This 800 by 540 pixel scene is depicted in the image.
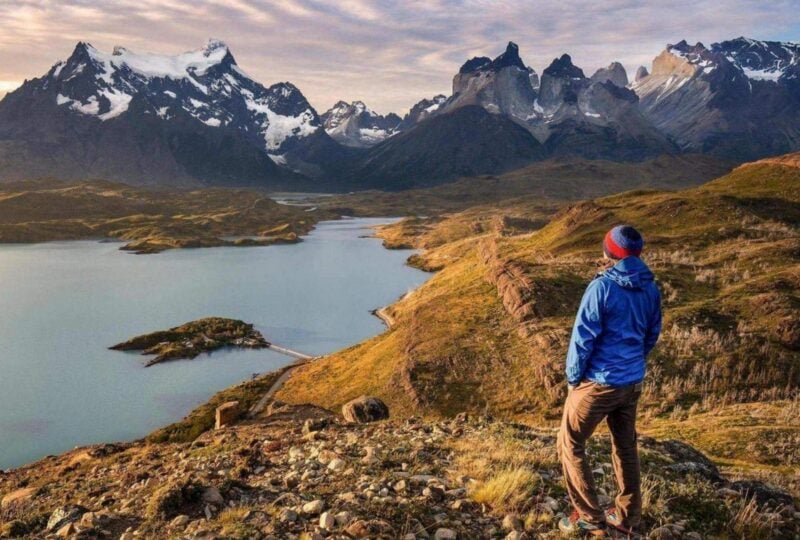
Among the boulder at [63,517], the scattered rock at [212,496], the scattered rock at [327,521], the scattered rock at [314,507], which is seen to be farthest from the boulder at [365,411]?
the scattered rock at [327,521]

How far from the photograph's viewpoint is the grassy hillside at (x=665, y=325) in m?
33.2

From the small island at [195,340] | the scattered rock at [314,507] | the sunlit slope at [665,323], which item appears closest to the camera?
the scattered rock at [314,507]

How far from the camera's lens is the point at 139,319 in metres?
90.8

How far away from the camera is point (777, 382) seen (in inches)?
1257

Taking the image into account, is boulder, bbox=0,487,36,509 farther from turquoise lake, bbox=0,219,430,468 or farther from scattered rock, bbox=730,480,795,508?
scattered rock, bbox=730,480,795,508

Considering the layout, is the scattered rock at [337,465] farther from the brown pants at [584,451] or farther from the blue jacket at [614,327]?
the blue jacket at [614,327]

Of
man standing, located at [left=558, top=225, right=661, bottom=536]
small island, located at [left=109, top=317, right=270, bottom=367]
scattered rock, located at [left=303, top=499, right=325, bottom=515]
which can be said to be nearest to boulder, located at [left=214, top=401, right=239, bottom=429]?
small island, located at [left=109, top=317, right=270, bottom=367]

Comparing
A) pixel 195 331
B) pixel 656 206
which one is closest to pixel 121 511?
pixel 656 206

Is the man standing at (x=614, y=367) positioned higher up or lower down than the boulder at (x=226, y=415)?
higher up

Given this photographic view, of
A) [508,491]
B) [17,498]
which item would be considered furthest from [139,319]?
[508,491]

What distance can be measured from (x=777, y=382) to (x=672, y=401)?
245 inches

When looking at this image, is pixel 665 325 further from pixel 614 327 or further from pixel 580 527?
pixel 614 327

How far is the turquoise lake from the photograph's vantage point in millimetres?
53938

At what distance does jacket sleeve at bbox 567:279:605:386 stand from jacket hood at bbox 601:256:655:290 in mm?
302
